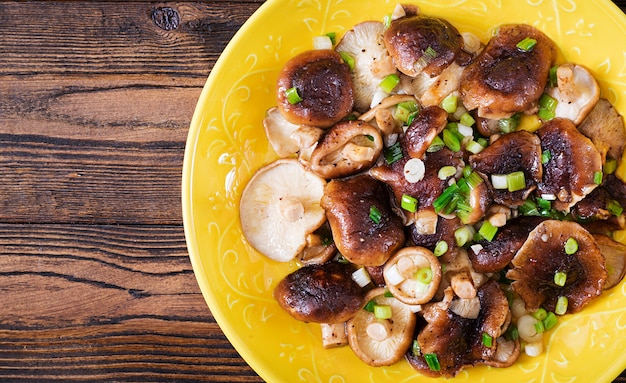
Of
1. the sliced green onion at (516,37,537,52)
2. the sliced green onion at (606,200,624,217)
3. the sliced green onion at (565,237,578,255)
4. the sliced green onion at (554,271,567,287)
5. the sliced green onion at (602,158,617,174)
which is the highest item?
the sliced green onion at (516,37,537,52)

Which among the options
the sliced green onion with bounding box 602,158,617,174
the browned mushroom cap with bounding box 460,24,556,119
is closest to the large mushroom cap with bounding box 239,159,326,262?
the browned mushroom cap with bounding box 460,24,556,119

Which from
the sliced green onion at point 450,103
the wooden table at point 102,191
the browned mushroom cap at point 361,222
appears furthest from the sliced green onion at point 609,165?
the wooden table at point 102,191

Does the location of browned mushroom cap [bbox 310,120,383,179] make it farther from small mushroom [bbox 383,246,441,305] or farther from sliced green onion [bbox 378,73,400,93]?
small mushroom [bbox 383,246,441,305]

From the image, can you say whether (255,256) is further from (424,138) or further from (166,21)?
(166,21)

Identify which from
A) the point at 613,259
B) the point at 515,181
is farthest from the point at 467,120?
the point at 613,259

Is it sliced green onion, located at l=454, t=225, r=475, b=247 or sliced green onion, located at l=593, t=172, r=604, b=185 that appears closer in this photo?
sliced green onion, located at l=593, t=172, r=604, b=185

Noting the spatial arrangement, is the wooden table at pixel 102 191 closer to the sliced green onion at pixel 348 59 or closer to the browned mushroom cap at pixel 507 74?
the sliced green onion at pixel 348 59
